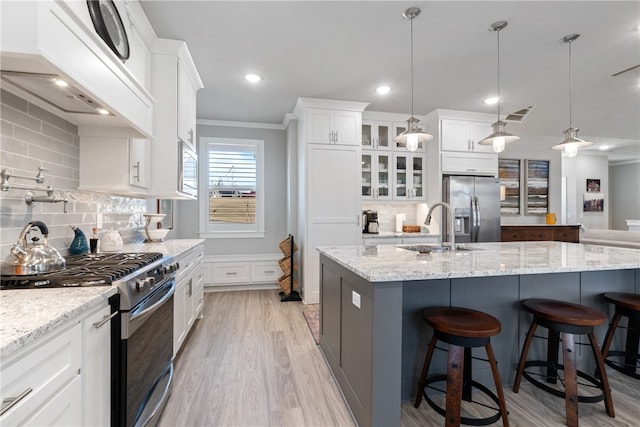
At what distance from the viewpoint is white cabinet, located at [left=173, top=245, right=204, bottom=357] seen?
241cm

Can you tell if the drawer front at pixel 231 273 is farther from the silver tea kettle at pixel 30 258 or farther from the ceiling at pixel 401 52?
the silver tea kettle at pixel 30 258

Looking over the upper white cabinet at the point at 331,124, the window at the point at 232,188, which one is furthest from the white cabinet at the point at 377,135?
the window at the point at 232,188

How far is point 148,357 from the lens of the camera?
1591 mm

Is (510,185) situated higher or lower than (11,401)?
higher

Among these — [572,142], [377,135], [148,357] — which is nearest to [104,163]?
[148,357]

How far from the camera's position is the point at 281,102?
164 inches

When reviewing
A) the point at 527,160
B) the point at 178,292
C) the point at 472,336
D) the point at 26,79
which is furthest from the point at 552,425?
the point at 527,160

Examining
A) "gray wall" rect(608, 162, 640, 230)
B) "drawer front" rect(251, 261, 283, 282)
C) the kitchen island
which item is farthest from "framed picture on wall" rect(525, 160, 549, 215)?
"drawer front" rect(251, 261, 283, 282)

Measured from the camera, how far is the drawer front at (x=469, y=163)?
4.57 m

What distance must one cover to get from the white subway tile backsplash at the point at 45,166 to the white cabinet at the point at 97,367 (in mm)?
706

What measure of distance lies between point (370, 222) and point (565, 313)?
289 cm

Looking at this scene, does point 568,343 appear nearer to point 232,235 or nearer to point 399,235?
point 399,235

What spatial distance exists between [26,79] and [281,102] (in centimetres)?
311

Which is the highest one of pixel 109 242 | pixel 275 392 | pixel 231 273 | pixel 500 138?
pixel 500 138
